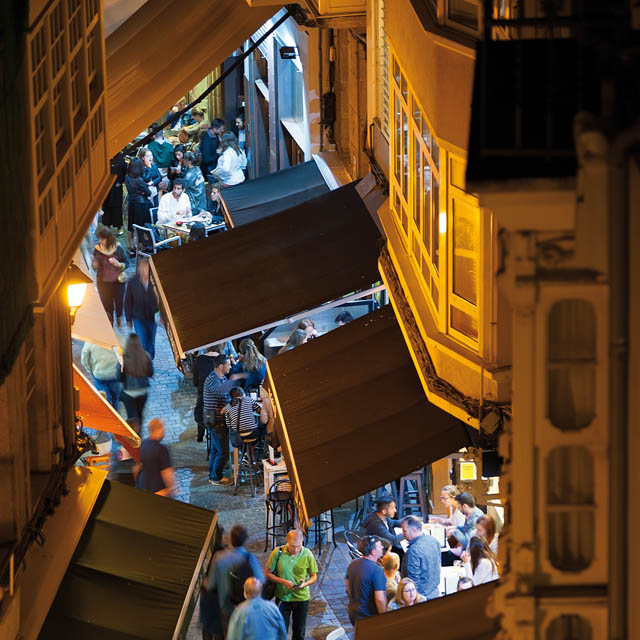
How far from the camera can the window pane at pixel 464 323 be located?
9.53 m

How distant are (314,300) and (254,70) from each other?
16.8m

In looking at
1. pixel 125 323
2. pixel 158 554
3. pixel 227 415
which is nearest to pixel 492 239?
pixel 158 554

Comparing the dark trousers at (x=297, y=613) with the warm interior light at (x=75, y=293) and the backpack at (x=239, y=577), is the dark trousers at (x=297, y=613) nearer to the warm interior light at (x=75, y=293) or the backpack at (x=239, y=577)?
the backpack at (x=239, y=577)

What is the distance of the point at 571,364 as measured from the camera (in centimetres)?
432

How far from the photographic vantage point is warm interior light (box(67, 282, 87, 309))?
10.6 m

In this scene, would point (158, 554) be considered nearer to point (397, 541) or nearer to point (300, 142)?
point (397, 541)

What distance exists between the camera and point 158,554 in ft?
34.4

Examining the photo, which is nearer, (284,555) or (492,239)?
(492,239)

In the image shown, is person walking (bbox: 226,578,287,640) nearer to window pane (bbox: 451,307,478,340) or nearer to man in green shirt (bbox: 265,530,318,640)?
man in green shirt (bbox: 265,530,318,640)

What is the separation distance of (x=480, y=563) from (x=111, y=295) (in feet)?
32.1

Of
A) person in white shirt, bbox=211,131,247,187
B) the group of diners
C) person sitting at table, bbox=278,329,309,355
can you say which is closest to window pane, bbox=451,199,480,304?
the group of diners

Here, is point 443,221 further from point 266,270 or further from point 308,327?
point 308,327

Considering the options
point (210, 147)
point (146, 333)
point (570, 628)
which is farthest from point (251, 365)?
point (570, 628)

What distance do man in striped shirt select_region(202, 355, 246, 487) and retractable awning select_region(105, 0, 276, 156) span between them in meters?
3.10
